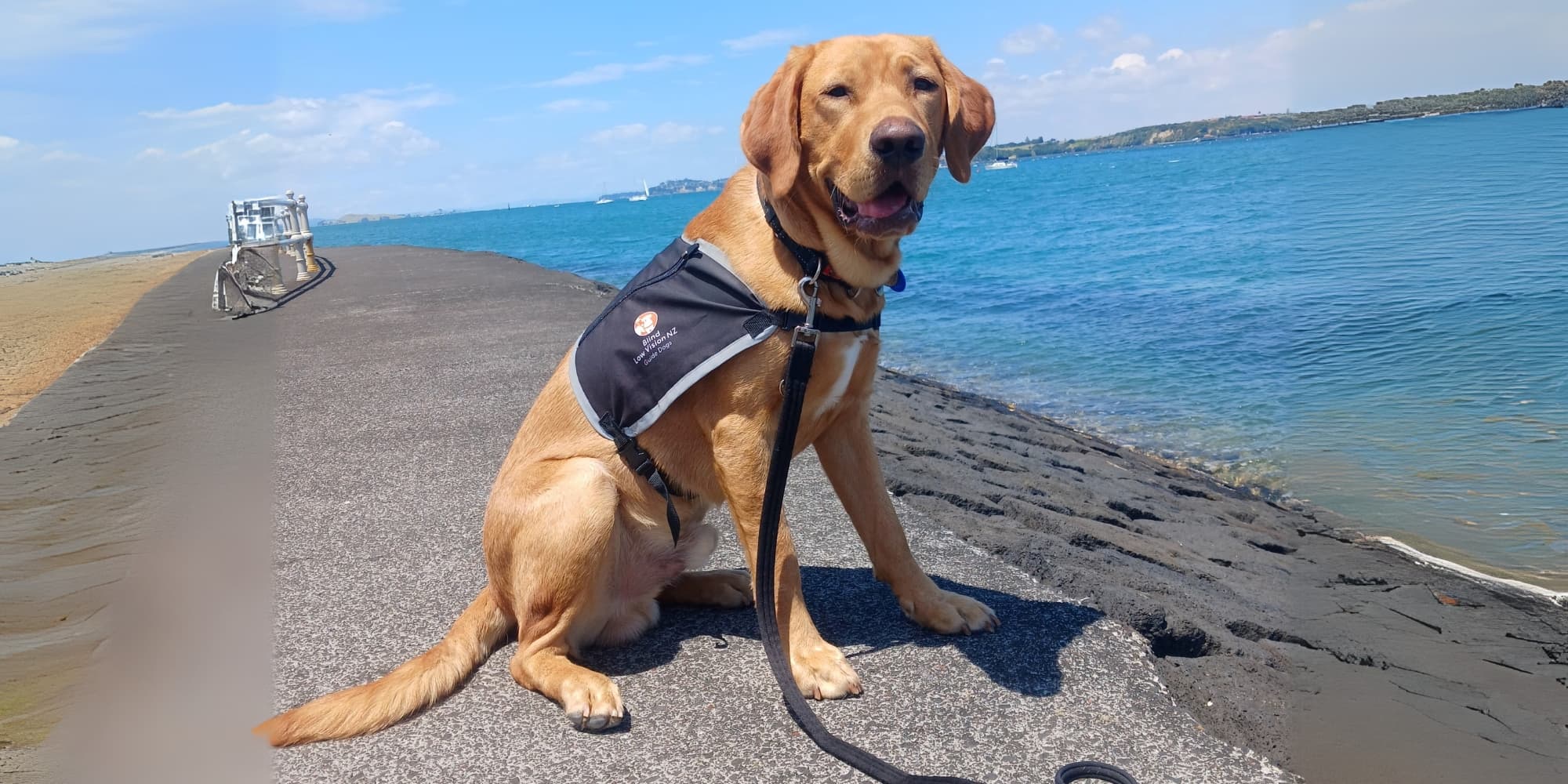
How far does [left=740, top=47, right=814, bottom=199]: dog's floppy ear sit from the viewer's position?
319 centimetres

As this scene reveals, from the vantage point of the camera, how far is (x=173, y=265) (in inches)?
1389

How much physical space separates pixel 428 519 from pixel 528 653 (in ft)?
7.84

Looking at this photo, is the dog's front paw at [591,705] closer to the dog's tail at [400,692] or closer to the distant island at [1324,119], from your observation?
the dog's tail at [400,692]

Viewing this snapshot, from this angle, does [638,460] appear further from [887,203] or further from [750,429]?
[887,203]

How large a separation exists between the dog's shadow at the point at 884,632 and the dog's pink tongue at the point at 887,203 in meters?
1.60

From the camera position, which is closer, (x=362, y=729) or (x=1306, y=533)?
(x=362, y=729)

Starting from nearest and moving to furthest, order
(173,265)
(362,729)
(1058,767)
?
(1058,767), (362,729), (173,265)

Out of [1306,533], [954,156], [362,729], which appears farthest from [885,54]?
[1306,533]

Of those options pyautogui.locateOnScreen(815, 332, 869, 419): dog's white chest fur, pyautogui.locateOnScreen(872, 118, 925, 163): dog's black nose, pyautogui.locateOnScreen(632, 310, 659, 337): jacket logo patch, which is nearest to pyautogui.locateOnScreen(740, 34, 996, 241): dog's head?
pyautogui.locateOnScreen(872, 118, 925, 163): dog's black nose

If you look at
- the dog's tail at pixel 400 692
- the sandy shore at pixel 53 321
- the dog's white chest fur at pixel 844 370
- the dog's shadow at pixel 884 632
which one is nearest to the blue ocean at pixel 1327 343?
the dog's shadow at pixel 884 632

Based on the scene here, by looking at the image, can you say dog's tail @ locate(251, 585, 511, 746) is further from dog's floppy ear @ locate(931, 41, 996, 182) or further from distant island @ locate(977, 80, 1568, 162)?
distant island @ locate(977, 80, 1568, 162)

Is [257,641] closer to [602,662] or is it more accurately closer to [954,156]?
[602,662]

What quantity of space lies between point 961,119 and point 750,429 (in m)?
1.38

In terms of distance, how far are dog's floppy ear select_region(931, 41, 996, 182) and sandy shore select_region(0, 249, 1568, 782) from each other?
1880 millimetres
